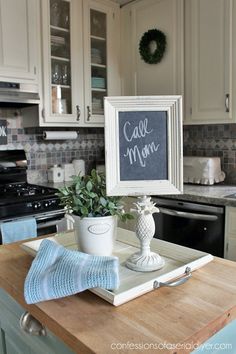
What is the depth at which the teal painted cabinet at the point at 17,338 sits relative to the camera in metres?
0.81

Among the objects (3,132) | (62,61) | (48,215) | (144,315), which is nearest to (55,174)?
(3,132)

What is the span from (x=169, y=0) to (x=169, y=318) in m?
2.58

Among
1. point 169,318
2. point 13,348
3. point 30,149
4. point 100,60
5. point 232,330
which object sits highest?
point 100,60

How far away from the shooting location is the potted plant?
98 centimetres

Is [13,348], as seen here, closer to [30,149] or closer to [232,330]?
[232,330]

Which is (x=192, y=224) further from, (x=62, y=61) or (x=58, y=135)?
(x=62, y=61)

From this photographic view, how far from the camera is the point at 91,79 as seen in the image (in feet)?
9.56

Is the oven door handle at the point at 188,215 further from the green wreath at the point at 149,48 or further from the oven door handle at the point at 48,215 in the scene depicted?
the green wreath at the point at 149,48

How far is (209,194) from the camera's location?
217 cm

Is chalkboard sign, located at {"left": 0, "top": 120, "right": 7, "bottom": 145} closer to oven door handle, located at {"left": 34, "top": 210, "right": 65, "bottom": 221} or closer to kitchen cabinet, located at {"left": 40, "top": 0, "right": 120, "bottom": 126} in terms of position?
kitchen cabinet, located at {"left": 40, "top": 0, "right": 120, "bottom": 126}

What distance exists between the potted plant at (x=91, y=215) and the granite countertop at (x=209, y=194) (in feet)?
3.93

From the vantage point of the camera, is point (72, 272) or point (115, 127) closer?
point (72, 272)

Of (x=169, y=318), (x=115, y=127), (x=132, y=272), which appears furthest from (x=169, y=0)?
(x=169, y=318)

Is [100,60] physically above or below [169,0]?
below
